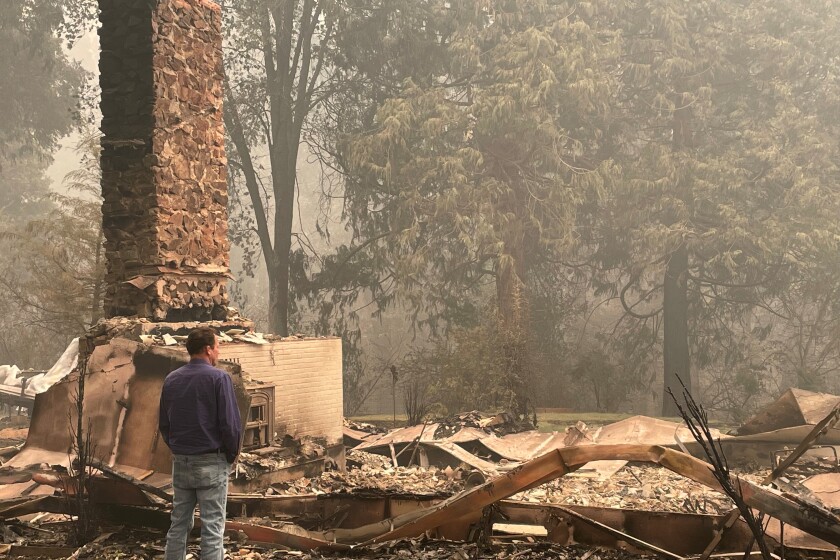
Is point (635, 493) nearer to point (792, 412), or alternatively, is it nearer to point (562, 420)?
point (792, 412)

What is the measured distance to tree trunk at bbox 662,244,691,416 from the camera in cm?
1959

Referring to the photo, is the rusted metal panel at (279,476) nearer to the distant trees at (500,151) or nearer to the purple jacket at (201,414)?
the purple jacket at (201,414)

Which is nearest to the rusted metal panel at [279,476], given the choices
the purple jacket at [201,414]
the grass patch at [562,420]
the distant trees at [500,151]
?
the purple jacket at [201,414]

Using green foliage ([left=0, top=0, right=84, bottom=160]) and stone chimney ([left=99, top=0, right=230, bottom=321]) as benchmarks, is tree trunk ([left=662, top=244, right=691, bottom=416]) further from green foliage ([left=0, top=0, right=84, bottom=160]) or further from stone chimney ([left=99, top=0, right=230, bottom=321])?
green foliage ([left=0, top=0, right=84, bottom=160])

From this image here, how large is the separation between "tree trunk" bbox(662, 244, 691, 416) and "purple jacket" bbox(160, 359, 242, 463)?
1610 centimetres

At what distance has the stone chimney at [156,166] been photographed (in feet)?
30.4

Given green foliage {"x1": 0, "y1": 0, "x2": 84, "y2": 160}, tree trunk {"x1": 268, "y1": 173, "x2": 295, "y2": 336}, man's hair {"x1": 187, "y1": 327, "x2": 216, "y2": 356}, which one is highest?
green foliage {"x1": 0, "y1": 0, "x2": 84, "y2": 160}

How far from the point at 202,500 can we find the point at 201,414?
0.54 metres

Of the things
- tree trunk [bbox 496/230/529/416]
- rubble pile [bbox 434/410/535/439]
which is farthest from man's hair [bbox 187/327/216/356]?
tree trunk [bbox 496/230/529/416]

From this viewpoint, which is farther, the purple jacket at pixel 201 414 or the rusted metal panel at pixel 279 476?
the rusted metal panel at pixel 279 476

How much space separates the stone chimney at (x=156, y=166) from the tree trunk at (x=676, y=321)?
1292cm

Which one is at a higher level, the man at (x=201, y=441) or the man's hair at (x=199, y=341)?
the man's hair at (x=199, y=341)

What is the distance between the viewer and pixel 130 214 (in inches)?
369

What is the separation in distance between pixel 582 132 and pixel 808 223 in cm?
565
